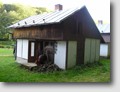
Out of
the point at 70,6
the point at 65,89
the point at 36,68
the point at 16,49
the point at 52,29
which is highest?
the point at 70,6

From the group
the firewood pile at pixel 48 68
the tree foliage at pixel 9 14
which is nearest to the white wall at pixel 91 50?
the firewood pile at pixel 48 68

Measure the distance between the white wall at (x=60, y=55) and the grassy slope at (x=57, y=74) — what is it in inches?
5.5

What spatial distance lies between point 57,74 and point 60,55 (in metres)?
0.30

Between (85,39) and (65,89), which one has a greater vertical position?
(85,39)

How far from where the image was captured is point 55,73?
4016 millimetres

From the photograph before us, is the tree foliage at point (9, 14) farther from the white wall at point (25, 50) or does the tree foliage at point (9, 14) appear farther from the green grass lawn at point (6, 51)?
the white wall at point (25, 50)

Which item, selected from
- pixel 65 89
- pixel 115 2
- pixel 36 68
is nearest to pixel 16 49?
pixel 36 68

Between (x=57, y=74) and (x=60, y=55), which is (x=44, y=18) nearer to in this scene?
(x=60, y=55)

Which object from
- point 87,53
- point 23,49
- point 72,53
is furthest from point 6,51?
point 87,53

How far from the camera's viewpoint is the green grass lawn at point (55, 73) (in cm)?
393

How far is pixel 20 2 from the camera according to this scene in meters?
3.96

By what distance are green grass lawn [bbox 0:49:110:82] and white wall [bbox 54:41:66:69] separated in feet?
0.46

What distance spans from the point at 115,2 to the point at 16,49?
5.64 feet

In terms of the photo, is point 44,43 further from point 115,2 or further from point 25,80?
point 115,2
